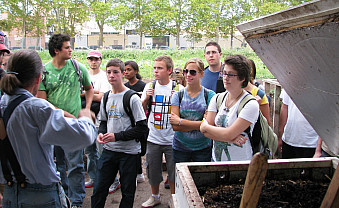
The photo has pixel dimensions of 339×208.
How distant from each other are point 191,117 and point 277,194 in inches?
57.3

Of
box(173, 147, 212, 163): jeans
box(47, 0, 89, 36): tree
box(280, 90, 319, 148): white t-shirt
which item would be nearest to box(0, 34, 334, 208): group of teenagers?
box(173, 147, 212, 163): jeans

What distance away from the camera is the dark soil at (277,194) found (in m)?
1.81

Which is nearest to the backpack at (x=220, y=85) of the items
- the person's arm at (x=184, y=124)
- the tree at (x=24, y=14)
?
the person's arm at (x=184, y=124)

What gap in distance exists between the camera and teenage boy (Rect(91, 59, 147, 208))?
3082mm

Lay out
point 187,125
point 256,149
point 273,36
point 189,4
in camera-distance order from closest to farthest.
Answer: point 273,36
point 256,149
point 187,125
point 189,4

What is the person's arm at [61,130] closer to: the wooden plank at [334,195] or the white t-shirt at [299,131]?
the wooden plank at [334,195]

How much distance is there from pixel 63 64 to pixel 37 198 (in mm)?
2065

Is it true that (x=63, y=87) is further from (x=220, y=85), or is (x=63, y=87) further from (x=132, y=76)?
(x=220, y=85)

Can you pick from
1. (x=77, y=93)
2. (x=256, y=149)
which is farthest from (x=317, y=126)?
(x=77, y=93)

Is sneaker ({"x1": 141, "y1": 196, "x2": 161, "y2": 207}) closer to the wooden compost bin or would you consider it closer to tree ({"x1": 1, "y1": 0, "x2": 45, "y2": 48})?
the wooden compost bin

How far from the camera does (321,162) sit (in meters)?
2.11

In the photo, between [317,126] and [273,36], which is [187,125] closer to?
[317,126]

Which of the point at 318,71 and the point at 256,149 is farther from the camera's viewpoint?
the point at 256,149

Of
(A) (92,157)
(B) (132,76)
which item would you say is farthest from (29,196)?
(B) (132,76)
